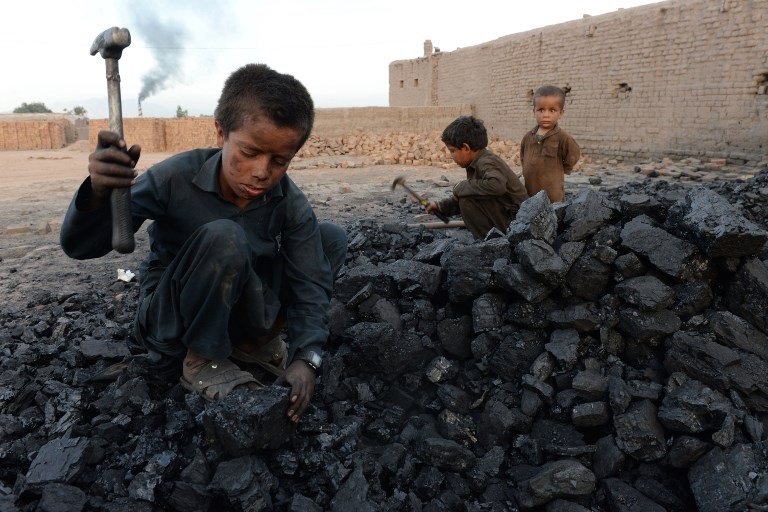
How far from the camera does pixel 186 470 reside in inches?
70.5

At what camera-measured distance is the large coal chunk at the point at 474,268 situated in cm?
263


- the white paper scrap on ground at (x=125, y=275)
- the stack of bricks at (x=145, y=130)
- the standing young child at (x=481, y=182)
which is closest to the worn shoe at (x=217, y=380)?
the white paper scrap on ground at (x=125, y=275)

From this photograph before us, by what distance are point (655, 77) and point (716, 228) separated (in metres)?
10.5

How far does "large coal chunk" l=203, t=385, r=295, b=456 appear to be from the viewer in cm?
177

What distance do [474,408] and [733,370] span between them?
1053 millimetres

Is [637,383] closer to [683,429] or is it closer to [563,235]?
[683,429]

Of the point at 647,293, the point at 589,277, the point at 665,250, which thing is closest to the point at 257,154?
the point at 589,277

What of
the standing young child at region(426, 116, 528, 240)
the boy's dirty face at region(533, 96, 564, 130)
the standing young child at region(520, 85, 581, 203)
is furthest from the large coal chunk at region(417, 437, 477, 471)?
the boy's dirty face at region(533, 96, 564, 130)

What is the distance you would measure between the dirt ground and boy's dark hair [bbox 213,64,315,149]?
2755 mm

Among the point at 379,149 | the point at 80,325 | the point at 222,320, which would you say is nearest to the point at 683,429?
the point at 222,320

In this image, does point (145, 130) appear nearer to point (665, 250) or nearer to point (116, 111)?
point (116, 111)

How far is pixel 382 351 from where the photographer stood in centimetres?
242

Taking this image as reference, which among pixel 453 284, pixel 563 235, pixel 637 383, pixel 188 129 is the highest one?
pixel 188 129

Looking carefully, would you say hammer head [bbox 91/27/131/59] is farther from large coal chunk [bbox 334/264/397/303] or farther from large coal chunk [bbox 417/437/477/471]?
large coal chunk [bbox 417/437/477/471]
